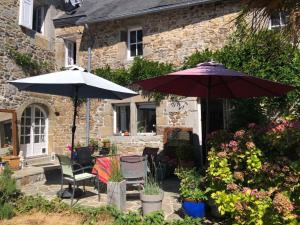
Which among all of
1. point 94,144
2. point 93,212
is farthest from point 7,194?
point 94,144

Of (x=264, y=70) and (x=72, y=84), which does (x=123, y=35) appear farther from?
(x=72, y=84)

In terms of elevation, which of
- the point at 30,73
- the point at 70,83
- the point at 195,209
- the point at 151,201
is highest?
the point at 30,73

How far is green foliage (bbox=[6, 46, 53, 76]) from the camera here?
1016 cm

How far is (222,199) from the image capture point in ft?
13.5

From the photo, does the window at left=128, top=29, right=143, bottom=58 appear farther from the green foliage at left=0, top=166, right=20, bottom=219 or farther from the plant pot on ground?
the plant pot on ground

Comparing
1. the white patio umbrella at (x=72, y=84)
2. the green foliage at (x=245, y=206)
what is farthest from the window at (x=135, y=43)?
the green foliage at (x=245, y=206)

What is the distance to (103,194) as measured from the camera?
666 centimetres

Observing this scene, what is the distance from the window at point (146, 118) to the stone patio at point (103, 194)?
2366mm

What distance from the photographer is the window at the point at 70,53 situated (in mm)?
12278

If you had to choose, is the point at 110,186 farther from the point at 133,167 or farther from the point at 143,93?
the point at 143,93

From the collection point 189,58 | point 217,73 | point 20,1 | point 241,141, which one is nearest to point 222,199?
point 241,141

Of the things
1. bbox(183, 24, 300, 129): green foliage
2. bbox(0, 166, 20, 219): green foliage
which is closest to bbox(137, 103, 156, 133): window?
bbox(183, 24, 300, 129): green foliage

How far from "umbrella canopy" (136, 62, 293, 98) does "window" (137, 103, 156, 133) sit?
3.65m

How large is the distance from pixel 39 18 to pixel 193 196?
9707 mm
